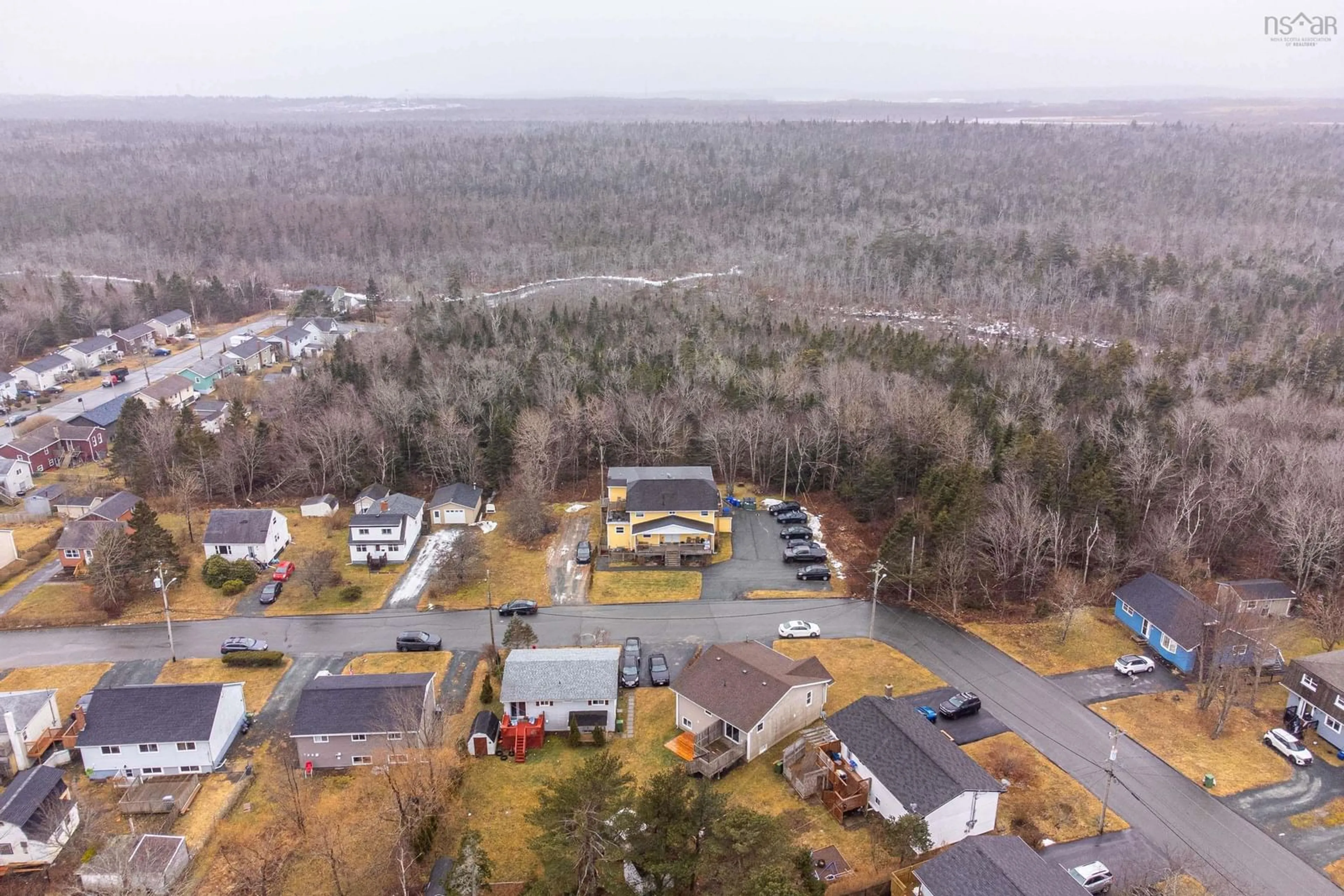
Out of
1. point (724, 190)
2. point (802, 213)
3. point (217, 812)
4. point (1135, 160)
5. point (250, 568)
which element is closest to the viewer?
point (217, 812)

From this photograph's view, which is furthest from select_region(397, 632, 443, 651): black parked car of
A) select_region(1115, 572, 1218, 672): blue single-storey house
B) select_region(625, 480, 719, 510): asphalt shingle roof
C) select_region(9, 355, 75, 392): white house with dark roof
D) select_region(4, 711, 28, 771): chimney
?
select_region(9, 355, 75, 392): white house with dark roof

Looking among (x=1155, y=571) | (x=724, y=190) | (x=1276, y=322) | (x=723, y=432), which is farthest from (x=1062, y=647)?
(x=724, y=190)

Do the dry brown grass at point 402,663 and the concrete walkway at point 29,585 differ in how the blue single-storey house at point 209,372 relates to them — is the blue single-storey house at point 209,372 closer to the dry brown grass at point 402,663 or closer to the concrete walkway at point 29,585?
the concrete walkway at point 29,585

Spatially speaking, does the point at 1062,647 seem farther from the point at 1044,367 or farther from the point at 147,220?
the point at 147,220

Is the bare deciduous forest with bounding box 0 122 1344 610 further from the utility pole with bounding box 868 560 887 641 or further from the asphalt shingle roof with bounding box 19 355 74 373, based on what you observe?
the asphalt shingle roof with bounding box 19 355 74 373

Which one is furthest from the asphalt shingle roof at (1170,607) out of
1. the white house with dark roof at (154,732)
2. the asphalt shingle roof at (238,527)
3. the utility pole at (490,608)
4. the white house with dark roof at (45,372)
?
the white house with dark roof at (45,372)

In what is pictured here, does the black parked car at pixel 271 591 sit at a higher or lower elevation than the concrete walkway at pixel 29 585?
higher

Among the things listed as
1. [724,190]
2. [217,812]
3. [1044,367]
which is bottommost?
[217,812]
